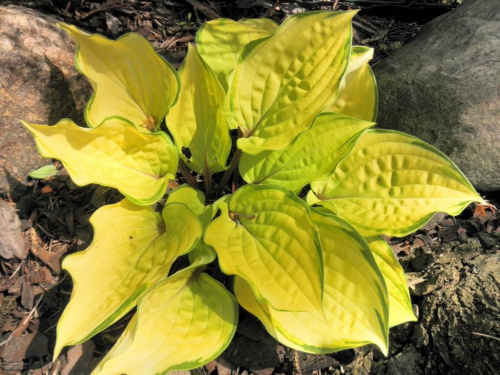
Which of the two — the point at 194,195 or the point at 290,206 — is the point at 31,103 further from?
the point at 290,206

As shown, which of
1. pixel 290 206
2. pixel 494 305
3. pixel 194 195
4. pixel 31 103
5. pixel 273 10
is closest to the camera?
pixel 290 206

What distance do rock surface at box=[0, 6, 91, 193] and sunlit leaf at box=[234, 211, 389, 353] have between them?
4.34ft

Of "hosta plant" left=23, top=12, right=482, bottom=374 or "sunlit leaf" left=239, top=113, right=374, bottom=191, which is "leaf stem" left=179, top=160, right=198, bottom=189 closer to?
"hosta plant" left=23, top=12, right=482, bottom=374

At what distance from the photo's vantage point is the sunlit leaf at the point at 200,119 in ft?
5.48

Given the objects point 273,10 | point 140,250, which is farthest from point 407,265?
point 273,10

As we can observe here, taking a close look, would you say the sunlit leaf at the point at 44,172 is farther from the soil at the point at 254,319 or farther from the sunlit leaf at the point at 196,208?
the sunlit leaf at the point at 196,208

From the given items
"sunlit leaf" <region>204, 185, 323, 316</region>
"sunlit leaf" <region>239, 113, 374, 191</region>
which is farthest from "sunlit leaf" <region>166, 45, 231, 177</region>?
"sunlit leaf" <region>204, 185, 323, 316</region>

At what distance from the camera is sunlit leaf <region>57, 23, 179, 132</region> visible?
1649 mm

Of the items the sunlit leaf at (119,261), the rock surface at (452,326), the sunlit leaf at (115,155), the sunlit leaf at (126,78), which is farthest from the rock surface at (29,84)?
the rock surface at (452,326)

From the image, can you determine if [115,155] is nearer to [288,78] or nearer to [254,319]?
[288,78]

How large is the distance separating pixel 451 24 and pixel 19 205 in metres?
2.35

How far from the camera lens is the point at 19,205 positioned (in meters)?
2.05

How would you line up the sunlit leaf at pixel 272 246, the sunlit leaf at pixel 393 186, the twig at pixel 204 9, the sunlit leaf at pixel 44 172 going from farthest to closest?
the twig at pixel 204 9 < the sunlit leaf at pixel 44 172 < the sunlit leaf at pixel 393 186 < the sunlit leaf at pixel 272 246

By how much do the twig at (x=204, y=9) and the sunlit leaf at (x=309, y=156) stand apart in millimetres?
1109
